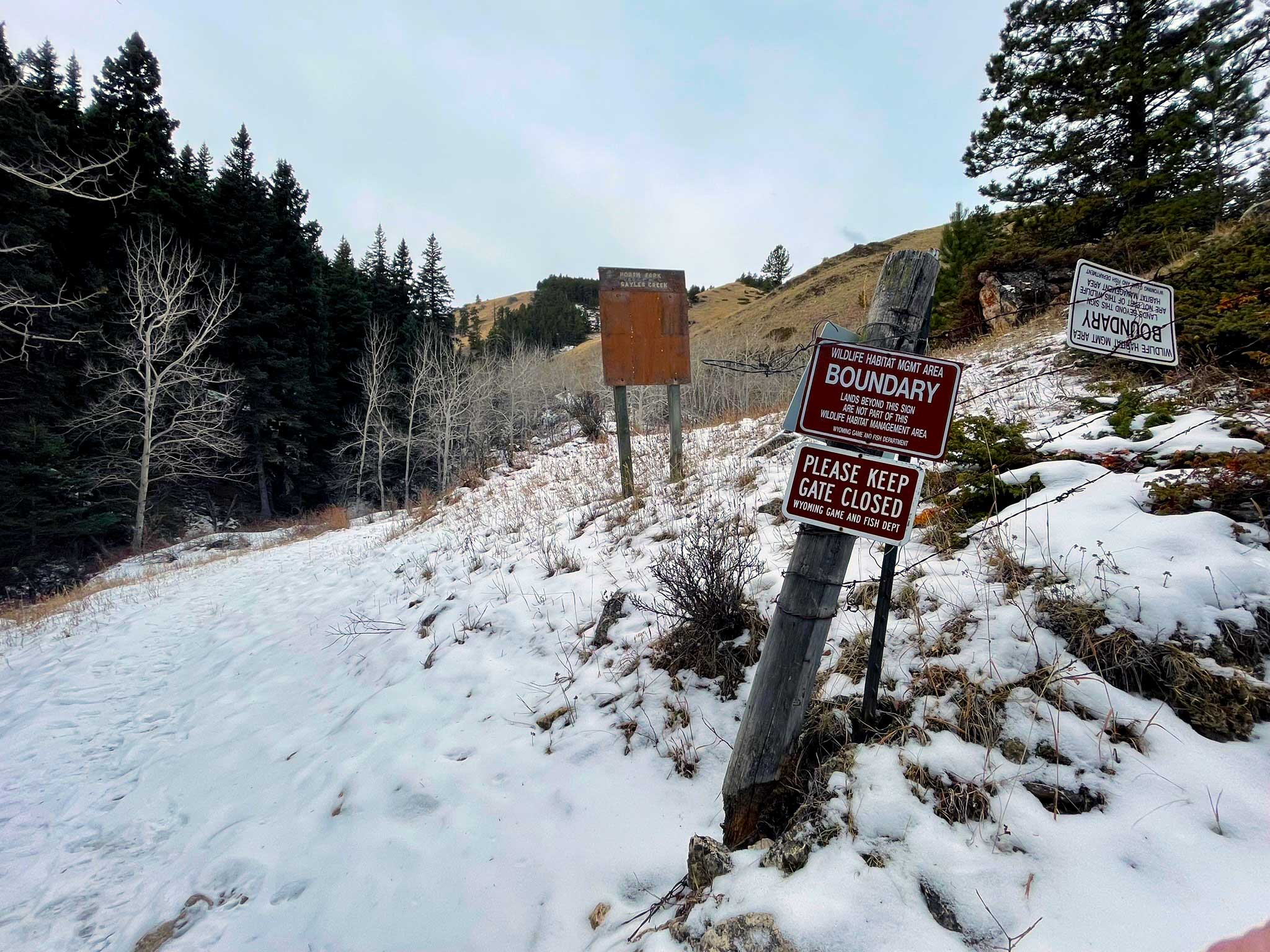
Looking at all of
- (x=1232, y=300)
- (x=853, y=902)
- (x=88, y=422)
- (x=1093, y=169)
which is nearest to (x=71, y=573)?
(x=88, y=422)

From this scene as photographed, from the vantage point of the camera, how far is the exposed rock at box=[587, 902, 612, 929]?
2176 mm

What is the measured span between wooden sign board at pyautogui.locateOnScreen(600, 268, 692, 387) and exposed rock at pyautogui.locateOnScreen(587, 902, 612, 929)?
4.86m

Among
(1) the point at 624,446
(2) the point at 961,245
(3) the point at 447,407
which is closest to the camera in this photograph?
(1) the point at 624,446

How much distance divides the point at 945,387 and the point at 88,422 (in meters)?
26.4

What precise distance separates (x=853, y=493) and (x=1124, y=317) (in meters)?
1.46

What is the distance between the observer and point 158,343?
18.1 meters

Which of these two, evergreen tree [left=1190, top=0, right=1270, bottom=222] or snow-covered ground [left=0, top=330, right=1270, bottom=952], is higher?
evergreen tree [left=1190, top=0, right=1270, bottom=222]

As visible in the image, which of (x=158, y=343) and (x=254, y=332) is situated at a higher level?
(x=254, y=332)

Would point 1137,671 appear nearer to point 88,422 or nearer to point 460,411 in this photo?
point 88,422

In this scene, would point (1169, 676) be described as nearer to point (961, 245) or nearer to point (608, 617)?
point (608, 617)

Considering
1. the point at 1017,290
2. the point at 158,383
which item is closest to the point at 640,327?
the point at 1017,290

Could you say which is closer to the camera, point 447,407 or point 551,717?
point 551,717

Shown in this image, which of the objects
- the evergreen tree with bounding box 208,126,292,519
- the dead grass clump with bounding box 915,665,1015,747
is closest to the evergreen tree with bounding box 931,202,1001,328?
the dead grass clump with bounding box 915,665,1015,747

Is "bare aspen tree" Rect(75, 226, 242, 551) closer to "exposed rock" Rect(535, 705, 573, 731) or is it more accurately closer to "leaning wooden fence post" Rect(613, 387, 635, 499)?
"leaning wooden fence post" Rect(613, 387, 635, 499)
